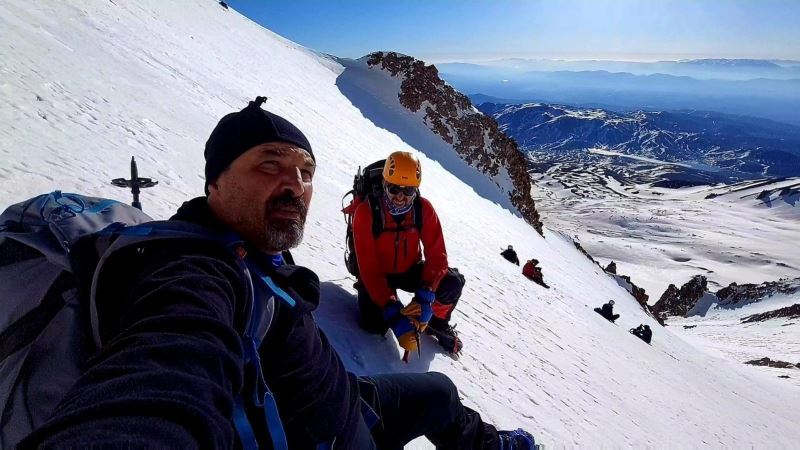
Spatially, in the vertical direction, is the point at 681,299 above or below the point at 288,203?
Answer: below

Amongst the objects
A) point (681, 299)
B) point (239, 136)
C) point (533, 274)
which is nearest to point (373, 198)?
point (239, 136)

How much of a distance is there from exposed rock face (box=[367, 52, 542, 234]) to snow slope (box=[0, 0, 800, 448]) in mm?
15422

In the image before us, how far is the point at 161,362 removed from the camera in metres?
1.30

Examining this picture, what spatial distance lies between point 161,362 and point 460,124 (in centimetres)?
3454

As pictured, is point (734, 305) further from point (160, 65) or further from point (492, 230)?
point (160, 65)

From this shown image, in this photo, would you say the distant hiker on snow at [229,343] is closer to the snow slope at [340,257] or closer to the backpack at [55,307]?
the backpack at [55,307]

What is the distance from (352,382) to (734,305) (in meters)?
52.7

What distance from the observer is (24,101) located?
6234mm

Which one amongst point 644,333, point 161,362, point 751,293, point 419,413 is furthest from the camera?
point 751,293

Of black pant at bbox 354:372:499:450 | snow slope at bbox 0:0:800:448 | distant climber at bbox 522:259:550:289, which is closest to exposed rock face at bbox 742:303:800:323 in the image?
snow slope at bbox 0:0:800:448

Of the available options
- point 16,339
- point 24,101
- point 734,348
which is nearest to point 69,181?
point 24,101

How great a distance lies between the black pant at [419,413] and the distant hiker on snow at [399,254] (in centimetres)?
149

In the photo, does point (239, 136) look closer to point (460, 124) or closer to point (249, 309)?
point (249, 309)

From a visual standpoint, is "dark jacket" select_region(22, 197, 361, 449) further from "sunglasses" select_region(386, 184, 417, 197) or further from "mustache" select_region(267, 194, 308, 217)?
"sunglasses" select_region(386, 184, 417, 197)
